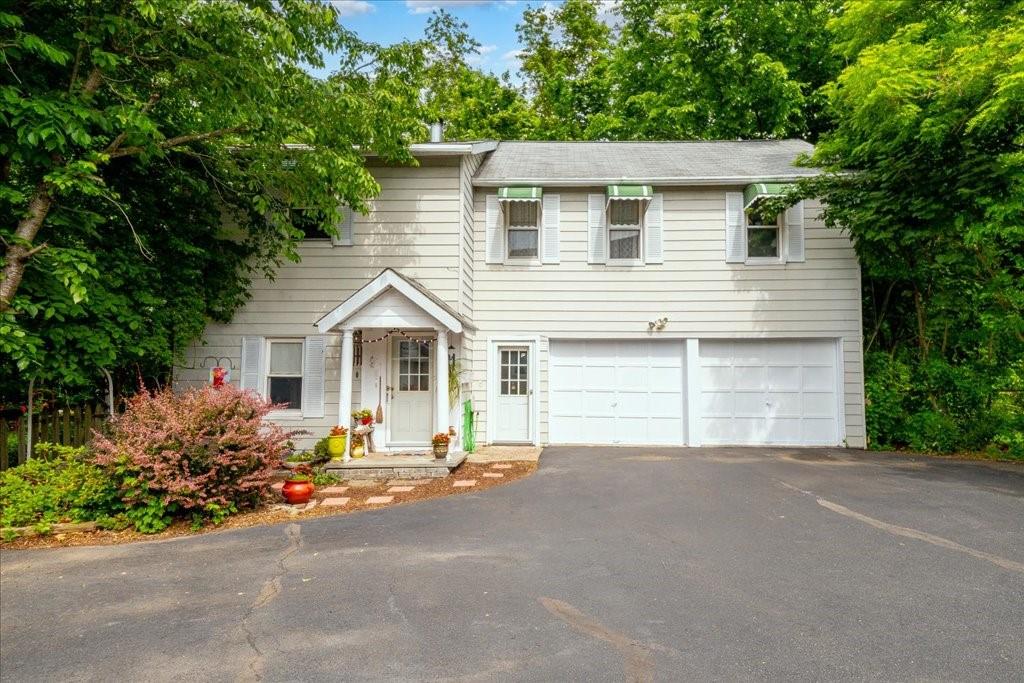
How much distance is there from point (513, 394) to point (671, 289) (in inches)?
154

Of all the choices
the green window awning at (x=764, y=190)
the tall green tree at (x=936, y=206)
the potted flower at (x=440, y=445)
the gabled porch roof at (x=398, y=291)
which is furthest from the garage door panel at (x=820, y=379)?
the potted flower at (x=440, y=445)

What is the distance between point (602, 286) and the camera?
1146 cm

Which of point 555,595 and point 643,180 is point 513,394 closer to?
point 643,180

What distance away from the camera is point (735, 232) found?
11.4 meters

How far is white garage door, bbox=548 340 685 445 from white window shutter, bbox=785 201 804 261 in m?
2.91

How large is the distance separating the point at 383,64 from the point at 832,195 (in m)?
8.67

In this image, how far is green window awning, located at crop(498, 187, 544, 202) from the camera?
35.9 ft

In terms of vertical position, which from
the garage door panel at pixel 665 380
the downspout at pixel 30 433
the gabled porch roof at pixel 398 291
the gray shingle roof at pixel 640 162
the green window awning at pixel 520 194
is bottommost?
the downspout at pixel 30 433

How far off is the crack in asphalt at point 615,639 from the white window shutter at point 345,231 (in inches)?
317

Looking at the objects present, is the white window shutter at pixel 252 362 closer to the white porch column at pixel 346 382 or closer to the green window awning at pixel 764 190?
the white porch column at pixel 346 382

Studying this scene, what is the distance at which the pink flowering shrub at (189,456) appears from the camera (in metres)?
6.05

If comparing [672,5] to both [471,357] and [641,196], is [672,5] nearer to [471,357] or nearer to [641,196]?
[641,196]

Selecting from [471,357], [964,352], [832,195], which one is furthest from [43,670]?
[964,352]

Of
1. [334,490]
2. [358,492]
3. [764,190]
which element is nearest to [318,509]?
[358,492]
